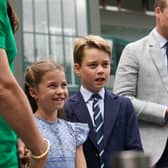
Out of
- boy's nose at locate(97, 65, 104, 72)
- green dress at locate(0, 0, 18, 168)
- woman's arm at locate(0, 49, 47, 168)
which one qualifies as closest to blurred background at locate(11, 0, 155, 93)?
boy's nose at locate(97, 65, 104, 72)

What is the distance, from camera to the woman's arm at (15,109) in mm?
2113

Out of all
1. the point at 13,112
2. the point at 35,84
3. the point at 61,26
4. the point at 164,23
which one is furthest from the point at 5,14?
the point at 61,26

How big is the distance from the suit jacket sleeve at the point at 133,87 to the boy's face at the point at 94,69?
28 cm

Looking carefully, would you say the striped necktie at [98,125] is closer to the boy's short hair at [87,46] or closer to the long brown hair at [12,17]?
the boy's short hair at [87,46]

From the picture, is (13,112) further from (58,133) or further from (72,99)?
(72,99)

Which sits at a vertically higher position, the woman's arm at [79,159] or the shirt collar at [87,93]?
the shirt collar at [87,93]

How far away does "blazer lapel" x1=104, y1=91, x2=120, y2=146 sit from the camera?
11.8 feet

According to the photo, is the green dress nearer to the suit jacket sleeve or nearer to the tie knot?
the tie knot

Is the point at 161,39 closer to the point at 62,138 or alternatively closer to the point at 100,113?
the point at 100,113

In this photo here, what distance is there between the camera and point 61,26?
25500 mm

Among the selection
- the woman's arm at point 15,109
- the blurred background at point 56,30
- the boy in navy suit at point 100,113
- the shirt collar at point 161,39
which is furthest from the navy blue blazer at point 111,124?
the blurred background at point 56,30

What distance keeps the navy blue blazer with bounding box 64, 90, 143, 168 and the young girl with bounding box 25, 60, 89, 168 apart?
129mm

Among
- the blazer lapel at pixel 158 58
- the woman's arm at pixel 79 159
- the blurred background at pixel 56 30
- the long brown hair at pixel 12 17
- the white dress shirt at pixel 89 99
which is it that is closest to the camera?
the long brown hair at pixel 12 17

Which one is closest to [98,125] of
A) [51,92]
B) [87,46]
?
[51,92]
